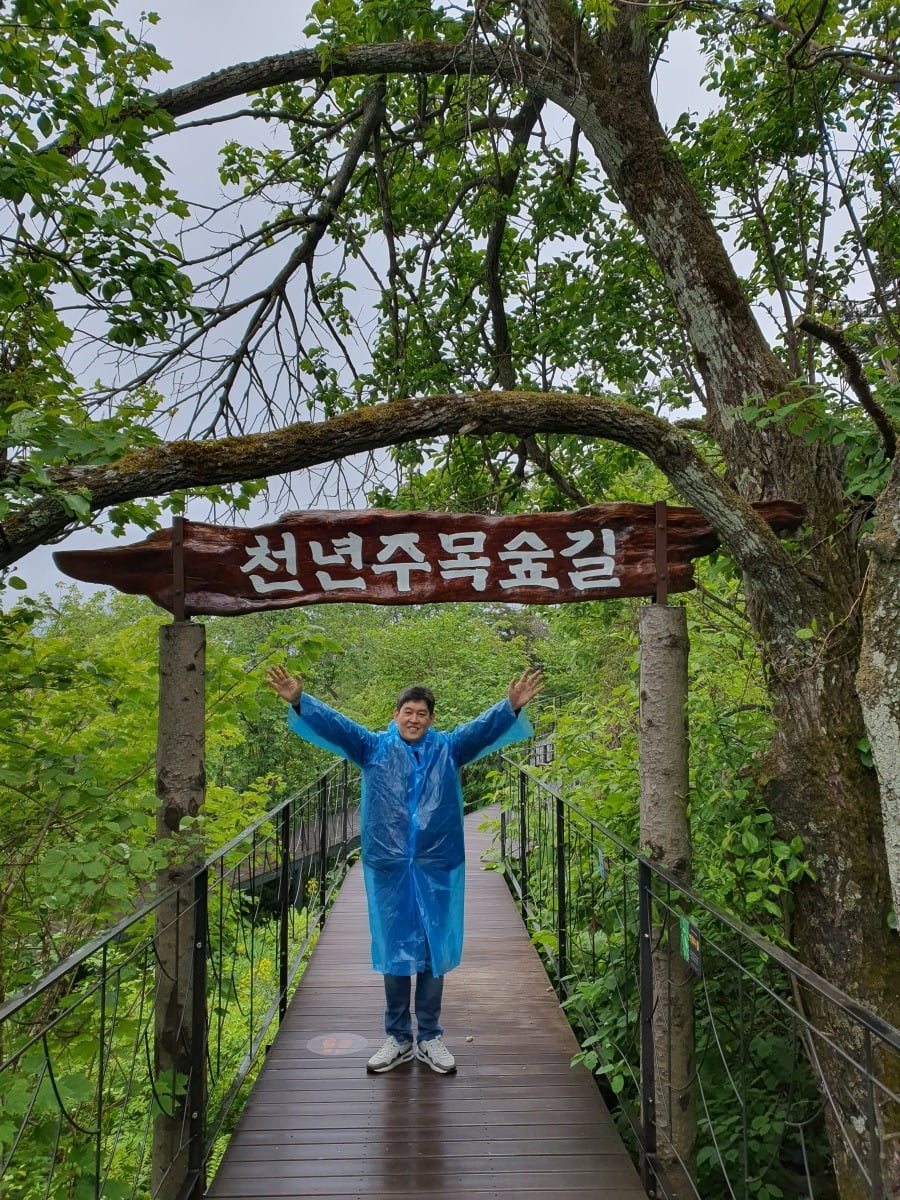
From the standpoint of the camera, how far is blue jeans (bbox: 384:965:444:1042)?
3.85 m

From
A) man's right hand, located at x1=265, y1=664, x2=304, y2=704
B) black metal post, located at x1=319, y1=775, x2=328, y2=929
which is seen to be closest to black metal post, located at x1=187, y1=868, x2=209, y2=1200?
man's right hand, located at x1=265, y1=664, x2=304, y2=704

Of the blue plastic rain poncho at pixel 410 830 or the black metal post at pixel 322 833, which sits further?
the black metal post at pixel 322 833

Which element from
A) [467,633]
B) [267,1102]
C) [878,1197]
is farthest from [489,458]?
[467,633]

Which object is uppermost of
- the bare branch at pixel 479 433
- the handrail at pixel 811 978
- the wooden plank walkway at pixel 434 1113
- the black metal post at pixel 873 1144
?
the bare branch at pixel 479 433

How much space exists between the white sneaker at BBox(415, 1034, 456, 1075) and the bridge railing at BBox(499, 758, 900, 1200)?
23.0 inches

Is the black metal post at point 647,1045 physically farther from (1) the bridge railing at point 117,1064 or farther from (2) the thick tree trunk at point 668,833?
(1) the bridge railing at point 117,1064

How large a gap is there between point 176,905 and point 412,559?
1532mm

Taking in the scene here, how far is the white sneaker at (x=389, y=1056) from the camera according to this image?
12.6 ft

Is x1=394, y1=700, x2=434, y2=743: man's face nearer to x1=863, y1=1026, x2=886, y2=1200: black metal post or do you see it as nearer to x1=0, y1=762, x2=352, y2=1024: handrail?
Result: x1=0, y1=762, x2=352, y2=1024: handrail

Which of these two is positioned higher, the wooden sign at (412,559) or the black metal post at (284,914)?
the wooden sign at (412,559)

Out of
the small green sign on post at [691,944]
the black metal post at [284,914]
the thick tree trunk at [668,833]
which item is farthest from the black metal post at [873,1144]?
the black metal post at [284,914]

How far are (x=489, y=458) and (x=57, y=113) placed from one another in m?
3.30

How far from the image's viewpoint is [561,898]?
178 inches

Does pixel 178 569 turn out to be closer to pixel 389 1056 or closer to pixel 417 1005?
pixel 417 1005
